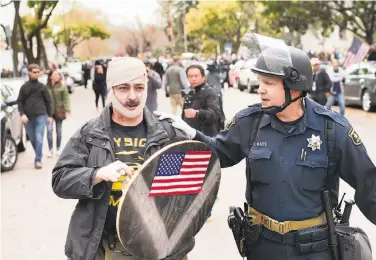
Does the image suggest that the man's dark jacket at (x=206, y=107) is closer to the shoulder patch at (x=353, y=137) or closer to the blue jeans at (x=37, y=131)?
the shoulder patch at (x=353, y=137)

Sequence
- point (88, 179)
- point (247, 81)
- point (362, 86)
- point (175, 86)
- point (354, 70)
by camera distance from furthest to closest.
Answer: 1. point (247, 81)
2. point (354, 70)
3. point (362, 86)
4. point (175, 86)
5. point (88, 179)

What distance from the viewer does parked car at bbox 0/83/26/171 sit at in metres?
10.8

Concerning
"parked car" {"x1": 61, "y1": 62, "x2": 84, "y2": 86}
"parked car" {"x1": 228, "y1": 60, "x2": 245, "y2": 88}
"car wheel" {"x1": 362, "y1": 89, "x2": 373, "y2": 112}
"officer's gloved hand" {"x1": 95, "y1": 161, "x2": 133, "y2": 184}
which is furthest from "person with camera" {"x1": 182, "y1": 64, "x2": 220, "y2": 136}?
"parked car" {"x1": 61, "y1": 62, "x2": 84, "y2": 86}

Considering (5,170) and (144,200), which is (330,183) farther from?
(5,170)

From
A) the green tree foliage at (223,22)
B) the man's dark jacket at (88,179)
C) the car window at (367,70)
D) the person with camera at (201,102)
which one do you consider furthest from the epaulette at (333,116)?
the green tree foliage at (223,22)

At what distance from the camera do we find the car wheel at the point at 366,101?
18.0m

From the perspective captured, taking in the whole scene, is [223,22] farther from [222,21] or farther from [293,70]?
[293,70]

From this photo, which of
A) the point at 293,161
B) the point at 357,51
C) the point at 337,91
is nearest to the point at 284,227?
the point at 293,161

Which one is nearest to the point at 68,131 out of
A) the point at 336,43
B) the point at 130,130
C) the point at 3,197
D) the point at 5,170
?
the point at 5,170

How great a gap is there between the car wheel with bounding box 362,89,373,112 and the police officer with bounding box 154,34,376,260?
15.4 m

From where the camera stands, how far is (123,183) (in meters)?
2.80

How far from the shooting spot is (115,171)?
109 inches

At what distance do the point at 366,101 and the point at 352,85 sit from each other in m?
1.13

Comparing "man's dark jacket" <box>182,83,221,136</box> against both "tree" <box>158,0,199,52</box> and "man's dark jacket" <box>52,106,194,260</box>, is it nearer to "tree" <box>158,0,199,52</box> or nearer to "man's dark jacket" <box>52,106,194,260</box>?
"man's dark jacket" <box>52,106,194,260</box>
